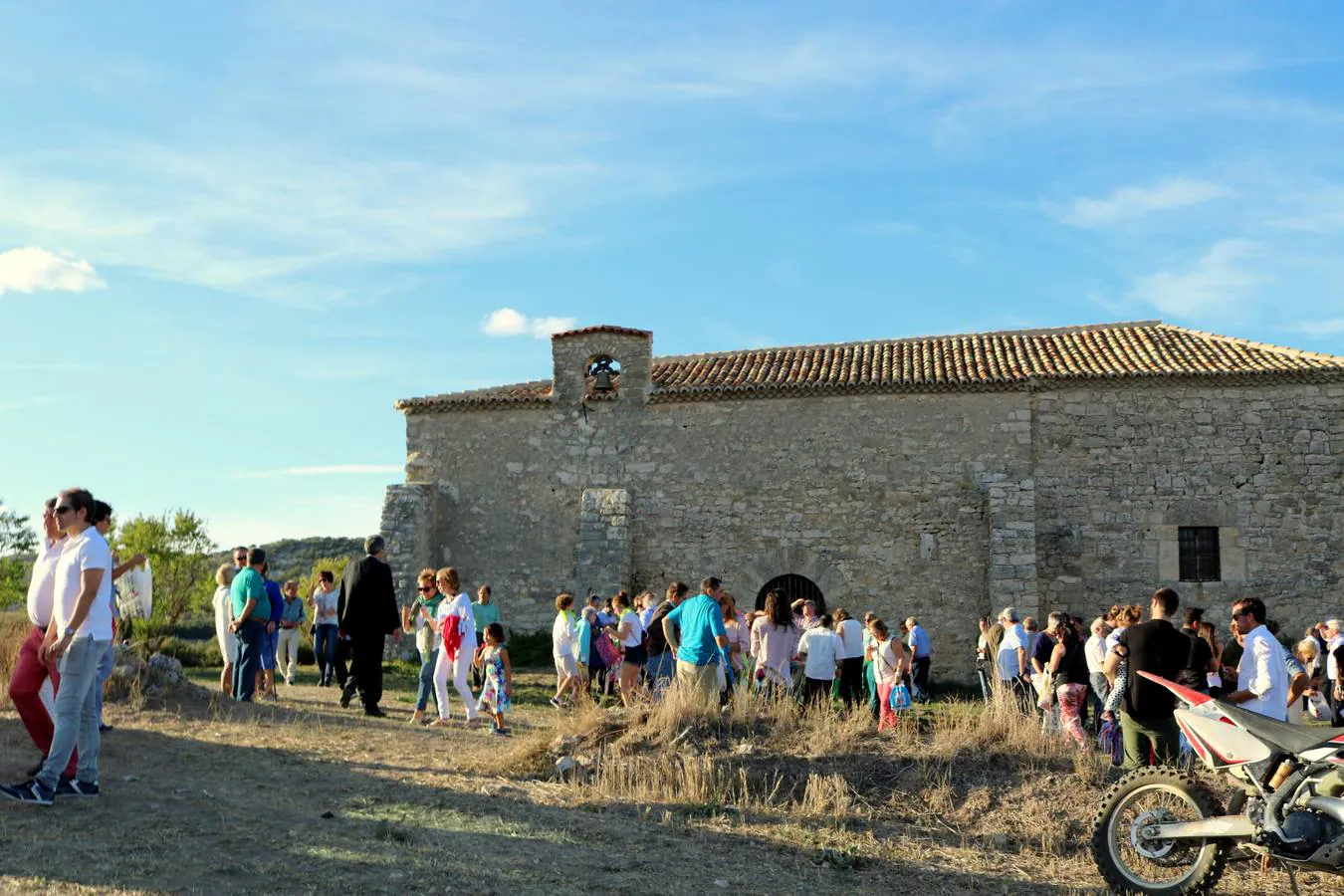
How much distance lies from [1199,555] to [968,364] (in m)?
4.81

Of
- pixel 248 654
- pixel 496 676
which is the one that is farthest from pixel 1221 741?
pixel 248 654

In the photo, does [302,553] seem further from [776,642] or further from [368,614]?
[776,642]

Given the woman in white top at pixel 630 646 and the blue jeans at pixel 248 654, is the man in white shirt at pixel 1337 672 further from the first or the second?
the blue jeans at pixel 248 654

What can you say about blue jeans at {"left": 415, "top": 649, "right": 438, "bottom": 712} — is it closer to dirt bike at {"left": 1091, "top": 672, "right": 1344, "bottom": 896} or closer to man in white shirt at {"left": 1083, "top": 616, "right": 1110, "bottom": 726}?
man in white shirt at {"left": 1083, "top": 616, "right": 1110, "bottom": 726}

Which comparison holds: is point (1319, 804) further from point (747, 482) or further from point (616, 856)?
point (747, 482)

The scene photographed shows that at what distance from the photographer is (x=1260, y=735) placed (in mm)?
5438

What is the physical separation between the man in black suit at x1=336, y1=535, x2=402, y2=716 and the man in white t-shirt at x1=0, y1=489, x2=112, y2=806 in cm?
422

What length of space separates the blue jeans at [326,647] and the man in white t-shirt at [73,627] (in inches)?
313

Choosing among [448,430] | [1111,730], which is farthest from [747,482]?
Result: [1111,730]

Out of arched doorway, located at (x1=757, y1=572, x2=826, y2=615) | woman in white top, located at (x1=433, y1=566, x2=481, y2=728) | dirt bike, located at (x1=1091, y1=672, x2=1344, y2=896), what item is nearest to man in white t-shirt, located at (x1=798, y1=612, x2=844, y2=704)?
woman in white top, located at (x1=433, y1=566, x2=481, y2=728)

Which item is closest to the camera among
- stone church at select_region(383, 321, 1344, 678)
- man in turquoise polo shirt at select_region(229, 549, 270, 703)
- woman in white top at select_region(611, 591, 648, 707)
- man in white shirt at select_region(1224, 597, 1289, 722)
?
man in white shirt at select_region(1224, 597, 1289, 722)

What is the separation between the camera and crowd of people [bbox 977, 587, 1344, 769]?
6.98m

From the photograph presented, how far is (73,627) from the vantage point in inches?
223

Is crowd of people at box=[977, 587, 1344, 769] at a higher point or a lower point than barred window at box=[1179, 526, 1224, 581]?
lower
